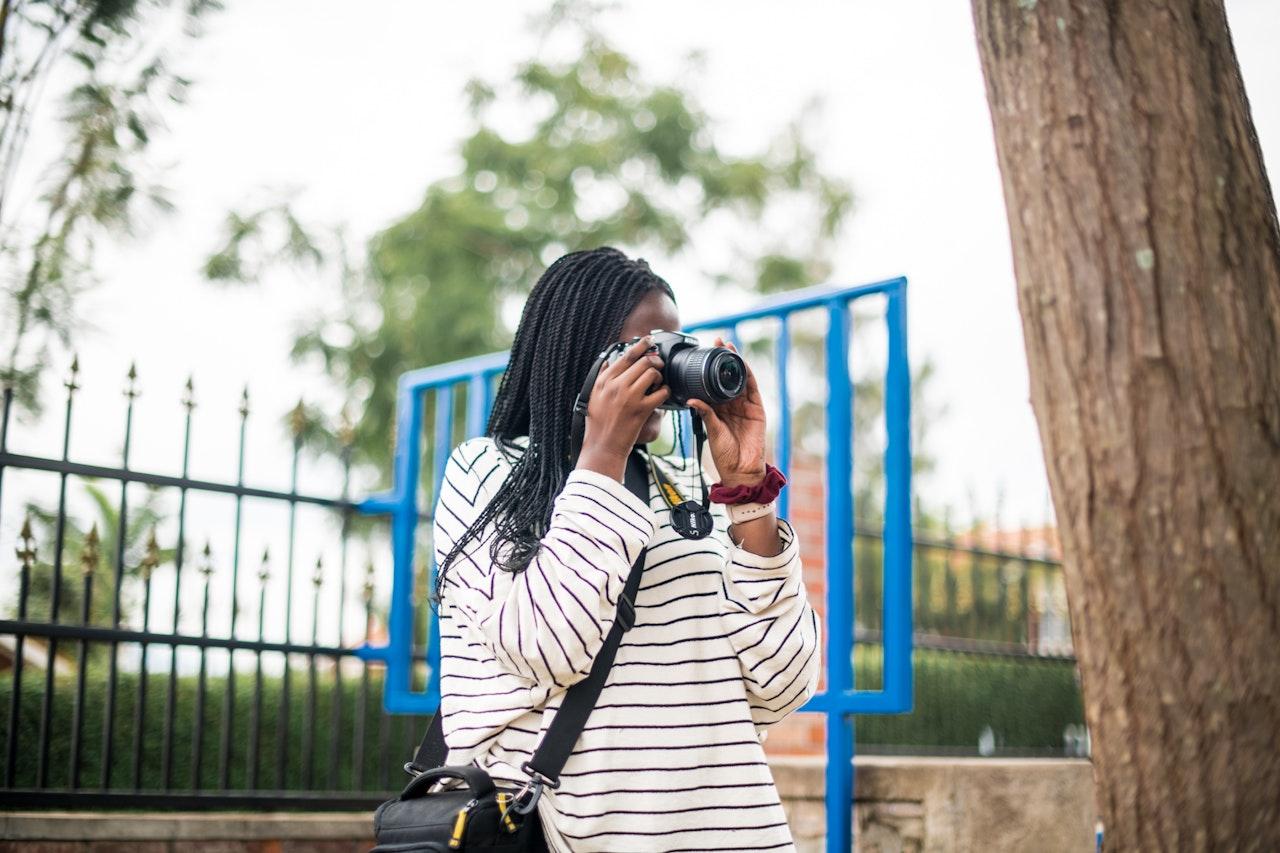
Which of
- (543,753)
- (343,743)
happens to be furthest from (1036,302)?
(343,743)

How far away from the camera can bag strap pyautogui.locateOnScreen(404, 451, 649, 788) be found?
1783mm

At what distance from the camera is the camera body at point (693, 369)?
6.41 ft

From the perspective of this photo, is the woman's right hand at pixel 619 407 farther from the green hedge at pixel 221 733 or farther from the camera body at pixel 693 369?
the green hedge at pixel 221 733

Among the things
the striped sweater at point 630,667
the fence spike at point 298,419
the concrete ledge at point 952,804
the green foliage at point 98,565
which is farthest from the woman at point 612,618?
the green foliage at point 98,565

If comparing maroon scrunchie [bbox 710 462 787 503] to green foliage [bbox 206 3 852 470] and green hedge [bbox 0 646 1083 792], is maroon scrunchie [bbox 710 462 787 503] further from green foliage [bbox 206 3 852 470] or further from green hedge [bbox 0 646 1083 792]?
green foliage [bbox 206 3 852 470]

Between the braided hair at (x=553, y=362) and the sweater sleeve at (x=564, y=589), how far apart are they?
13 cm

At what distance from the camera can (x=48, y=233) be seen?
6.25 m

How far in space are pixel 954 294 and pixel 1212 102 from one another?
1544cm

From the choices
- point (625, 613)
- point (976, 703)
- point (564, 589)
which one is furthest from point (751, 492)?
point (976, 703)

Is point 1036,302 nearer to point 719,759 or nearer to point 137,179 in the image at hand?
point 719,759

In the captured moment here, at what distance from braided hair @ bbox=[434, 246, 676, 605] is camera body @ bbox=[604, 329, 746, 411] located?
171 millimetres

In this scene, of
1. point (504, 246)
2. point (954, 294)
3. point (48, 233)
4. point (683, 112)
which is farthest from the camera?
point (954, 294)

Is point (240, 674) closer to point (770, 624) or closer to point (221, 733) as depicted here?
point (221, 733)

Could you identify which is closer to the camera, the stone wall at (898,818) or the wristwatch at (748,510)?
the wristwatch at (748,510)
